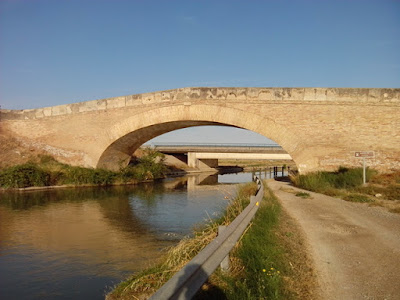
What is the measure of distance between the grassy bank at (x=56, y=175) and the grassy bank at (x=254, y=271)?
13943 mm

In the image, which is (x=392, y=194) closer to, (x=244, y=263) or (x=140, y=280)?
(x=244, y=263)

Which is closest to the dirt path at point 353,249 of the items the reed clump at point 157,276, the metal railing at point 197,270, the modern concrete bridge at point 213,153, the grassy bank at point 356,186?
the metal railing at point 197,270

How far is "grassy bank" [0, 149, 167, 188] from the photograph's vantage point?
15.9m

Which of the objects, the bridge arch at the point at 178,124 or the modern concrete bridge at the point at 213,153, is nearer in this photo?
the bridge arch at the point at 178,124

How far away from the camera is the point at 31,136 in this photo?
18938mm

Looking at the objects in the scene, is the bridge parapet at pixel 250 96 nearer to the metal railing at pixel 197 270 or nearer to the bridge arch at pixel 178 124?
the bridge arch at pixel 178 124

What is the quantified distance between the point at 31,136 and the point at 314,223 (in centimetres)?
1714

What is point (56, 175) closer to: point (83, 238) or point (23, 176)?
point (23, 176)

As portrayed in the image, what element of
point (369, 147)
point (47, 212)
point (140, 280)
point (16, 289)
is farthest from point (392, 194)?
point (47, 212)

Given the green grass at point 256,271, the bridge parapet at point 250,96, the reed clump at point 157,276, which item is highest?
the bridge parapet at point 250,96

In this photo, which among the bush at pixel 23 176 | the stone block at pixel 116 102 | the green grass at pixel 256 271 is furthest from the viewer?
the stone block at pixel 116 102

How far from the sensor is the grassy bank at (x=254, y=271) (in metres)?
2.85

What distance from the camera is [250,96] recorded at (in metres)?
14.2

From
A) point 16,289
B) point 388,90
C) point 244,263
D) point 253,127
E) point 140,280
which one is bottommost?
point 16,289
